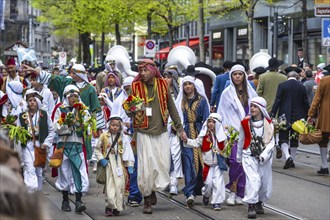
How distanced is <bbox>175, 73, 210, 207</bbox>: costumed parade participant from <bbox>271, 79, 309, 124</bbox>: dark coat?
444cm

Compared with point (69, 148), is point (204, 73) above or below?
above

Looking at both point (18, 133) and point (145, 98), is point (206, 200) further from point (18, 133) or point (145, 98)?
point (18, 133)

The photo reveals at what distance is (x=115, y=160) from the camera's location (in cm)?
960

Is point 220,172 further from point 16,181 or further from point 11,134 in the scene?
point 16,181

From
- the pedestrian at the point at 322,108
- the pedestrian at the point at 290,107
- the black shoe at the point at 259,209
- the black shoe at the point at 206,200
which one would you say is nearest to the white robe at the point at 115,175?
the black shoe at the point at 206,200

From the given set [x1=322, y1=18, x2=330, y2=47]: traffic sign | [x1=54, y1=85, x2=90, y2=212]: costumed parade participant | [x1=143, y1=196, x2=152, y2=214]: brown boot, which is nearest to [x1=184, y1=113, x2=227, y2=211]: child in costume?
[x1=143, y1=196, x2=152, y2=214]: brown boot

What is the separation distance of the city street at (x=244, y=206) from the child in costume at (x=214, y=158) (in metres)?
0.22

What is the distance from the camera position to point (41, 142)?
32.7 feet

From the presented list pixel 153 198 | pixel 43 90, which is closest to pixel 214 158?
pixel 153 198

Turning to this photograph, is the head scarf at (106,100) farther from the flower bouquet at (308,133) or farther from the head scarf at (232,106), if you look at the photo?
the head scarf at (232,106)

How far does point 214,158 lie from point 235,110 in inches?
40.1

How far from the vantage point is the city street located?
9.82 metres

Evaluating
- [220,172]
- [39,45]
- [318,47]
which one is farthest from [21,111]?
[39,45]

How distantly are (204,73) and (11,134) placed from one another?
6.50 meters
